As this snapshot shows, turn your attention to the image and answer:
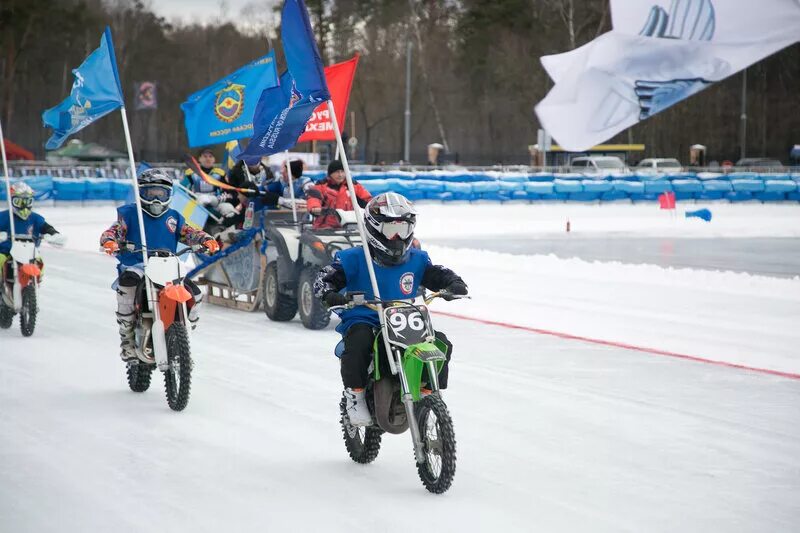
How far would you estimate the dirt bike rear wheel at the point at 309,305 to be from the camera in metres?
13.1

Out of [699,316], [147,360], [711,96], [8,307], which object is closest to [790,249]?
[699,316]

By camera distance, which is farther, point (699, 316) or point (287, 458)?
point (699, 316)

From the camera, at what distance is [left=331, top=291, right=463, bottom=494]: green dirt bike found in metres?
6.25

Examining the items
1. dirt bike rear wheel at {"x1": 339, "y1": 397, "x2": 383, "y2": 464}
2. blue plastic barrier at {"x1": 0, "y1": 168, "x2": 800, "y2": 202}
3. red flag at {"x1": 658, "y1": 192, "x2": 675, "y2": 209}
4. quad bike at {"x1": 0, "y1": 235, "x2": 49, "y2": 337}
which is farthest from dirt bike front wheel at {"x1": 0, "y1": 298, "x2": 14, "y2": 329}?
blue plastic barrier at {"x1": 0, "y1": 168, "x2": 800, "y2": 202}

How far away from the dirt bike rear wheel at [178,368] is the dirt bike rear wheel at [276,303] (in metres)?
4.97

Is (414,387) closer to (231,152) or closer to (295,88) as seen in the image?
(295,88)

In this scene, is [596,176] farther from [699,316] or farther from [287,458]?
[287,458]

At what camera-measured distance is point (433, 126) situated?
90.7m

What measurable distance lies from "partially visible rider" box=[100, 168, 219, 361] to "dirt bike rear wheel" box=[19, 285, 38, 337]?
331 cm

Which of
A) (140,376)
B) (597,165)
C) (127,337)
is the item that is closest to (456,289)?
(127,337)

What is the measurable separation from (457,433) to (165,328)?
7.77ft

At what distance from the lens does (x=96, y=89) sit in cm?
1056

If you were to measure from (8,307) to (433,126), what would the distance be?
78.6 m

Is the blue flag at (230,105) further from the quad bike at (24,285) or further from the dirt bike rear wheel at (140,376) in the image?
the dirt bike rear wheel at (140,376)
